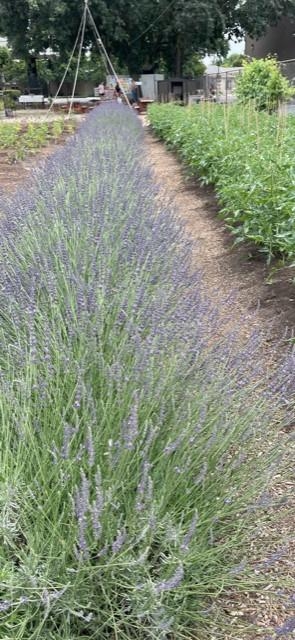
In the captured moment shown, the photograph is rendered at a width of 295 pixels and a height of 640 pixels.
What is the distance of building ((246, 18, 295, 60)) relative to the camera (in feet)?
118

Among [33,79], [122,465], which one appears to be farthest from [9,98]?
[122,465]

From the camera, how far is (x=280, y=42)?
125 feet

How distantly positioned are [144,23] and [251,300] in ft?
105

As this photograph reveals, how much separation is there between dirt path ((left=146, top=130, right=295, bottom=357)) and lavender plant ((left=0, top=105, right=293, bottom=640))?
407 mm

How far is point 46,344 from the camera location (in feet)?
6.35

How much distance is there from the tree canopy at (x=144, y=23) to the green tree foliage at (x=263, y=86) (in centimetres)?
1703

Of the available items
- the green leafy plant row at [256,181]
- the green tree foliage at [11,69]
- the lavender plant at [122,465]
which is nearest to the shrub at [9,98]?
the green tree foliage at [11,69]

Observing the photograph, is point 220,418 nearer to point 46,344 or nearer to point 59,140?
point 46,344

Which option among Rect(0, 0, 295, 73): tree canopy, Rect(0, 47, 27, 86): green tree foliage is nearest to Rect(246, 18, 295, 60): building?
Rect(0, 0, 295, 73): tree canopy

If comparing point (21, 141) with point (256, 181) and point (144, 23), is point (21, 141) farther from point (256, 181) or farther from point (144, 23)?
point (144, 23)

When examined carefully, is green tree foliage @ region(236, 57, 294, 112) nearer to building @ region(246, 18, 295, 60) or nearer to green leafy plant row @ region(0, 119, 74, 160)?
green leafy plant row @ region(0, 119, 74, 160)

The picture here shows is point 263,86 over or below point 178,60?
below

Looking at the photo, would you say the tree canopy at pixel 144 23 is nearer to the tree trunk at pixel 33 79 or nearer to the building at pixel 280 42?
the building at pixel 280 42

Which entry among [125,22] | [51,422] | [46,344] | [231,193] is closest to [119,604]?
[51,422]
